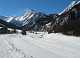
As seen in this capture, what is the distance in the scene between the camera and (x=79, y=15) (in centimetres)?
4025

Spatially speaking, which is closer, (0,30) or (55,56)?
(55,56)

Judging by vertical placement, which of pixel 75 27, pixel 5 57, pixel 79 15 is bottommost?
pixel 5 57

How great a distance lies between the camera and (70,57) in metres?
9.44

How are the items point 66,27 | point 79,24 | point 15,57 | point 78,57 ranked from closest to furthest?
point 78,57 < point 15,57 < point 79,24 < point 66,27

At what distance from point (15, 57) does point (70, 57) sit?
2793 mm

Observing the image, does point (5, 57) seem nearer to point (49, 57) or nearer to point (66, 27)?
point (49, 57)

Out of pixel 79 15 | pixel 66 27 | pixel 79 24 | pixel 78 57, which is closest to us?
pixel 78 57

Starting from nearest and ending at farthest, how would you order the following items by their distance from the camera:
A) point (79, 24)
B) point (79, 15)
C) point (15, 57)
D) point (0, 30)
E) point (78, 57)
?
point (78, 57), point (15, 57), point (79, 24), point (79, 15), point (0, 30)

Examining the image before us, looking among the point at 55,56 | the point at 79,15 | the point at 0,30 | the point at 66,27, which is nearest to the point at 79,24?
the point at 66,27

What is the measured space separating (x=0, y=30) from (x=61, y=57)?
6739cm

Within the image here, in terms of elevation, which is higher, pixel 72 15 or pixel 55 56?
pixel 72 15

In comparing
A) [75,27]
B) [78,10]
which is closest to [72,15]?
[78,10]

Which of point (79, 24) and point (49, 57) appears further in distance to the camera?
point (79, 24)

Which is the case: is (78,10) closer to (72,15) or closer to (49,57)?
(72,15)
